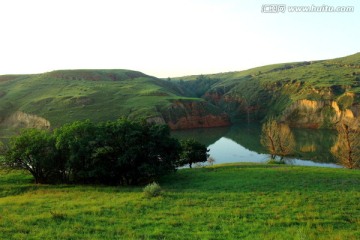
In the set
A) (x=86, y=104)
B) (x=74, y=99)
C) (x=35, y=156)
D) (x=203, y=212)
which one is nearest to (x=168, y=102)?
(x=86, y=104)

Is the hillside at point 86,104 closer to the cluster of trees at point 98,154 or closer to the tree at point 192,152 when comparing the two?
the tree at point 192,152

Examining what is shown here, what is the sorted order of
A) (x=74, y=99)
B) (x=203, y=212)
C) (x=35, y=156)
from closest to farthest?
(x=203, y=212) → (x=35, y=156) → (x=74, y=99)

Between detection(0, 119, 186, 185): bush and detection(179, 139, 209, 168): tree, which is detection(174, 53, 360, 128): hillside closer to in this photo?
detection(179, 139, 209, 168): tree

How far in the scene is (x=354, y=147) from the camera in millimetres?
48469

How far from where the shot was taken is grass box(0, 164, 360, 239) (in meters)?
12.9

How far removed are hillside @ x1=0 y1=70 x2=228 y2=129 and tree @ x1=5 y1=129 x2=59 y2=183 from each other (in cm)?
6827

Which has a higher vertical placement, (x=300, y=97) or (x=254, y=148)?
(x=300, y=97)

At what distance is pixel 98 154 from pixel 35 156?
633 centimetres

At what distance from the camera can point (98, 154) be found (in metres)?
28.9

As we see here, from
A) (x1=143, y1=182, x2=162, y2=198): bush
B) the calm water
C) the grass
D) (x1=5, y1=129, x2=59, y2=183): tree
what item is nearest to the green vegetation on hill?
the calm water

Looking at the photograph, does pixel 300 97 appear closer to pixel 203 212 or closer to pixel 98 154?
pixel 98 154

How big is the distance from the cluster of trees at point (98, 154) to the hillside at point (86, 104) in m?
68.8

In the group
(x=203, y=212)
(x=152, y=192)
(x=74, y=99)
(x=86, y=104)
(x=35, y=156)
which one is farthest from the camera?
(x=74, y=99)

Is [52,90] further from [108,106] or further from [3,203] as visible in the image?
[3,203]
